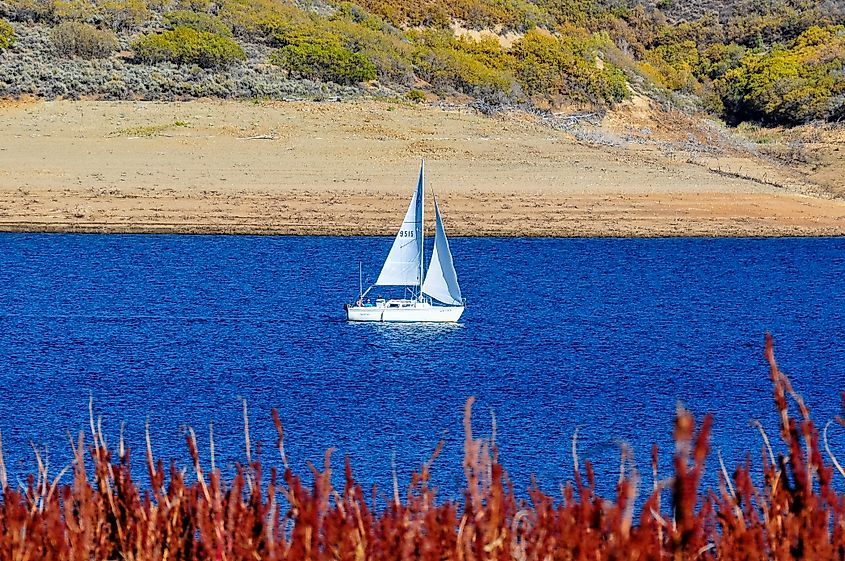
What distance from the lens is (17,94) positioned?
4884cm

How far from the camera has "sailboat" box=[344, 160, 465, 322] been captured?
91.7ft

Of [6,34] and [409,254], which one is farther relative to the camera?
[6,34]

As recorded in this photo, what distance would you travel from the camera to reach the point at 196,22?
59.3 m

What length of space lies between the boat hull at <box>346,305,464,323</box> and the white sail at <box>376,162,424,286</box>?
166cm

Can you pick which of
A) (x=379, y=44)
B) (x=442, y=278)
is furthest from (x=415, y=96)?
(x=442, y=278)

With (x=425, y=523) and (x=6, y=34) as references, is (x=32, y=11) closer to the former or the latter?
(x=6, y=34)

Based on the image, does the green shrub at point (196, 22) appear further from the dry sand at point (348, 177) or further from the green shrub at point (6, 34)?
the dry sand at point (348, 177)

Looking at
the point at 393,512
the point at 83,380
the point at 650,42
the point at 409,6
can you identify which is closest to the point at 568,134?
the point at 409,6

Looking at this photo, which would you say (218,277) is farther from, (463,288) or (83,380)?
(83,380)

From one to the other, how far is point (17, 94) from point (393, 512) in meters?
45.7

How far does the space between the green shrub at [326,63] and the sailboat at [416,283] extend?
25.2m

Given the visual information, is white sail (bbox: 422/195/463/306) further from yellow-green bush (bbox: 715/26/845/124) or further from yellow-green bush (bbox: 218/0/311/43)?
yellow-green bush (bbox: 715/26/845/124)

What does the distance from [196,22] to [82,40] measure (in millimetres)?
5253

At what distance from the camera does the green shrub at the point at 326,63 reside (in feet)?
182
